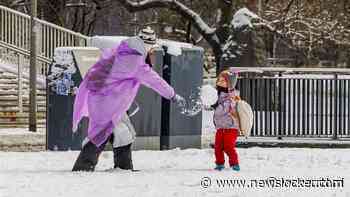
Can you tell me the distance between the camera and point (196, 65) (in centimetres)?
1463

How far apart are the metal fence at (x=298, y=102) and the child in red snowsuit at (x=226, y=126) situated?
16.7 feet

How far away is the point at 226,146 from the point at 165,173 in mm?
1151

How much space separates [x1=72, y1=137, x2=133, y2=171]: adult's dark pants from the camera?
32.0 feet

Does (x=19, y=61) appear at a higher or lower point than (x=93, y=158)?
higher

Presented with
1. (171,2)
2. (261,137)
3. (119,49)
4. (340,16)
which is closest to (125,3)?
(171,2)

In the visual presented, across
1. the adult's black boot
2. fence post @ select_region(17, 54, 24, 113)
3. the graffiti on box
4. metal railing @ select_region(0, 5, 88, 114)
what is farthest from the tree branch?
the adult's black boot

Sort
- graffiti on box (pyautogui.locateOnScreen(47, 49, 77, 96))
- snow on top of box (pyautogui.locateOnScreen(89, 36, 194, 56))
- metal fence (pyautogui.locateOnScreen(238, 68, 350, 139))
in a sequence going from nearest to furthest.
A: snow on top of box (pyautogui.locateOnScreen(89, 36, 194, 56)) < graffiti on box (pyautogui.locateOnScreen(47, 49, 77, 96)) < metal fence (pyautogui.locateOnScreen(238, 68, 350, 139))

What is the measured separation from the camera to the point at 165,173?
9.45 m

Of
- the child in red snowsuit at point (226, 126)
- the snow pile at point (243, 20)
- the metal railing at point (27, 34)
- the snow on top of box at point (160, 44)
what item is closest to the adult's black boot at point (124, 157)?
the child in red snowsuit at point (226, 126)

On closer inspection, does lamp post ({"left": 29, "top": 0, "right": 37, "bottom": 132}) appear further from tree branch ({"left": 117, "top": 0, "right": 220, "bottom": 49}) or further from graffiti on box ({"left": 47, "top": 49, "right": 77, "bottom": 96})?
tree branch ({"left": 117, "top": 0, "right": 220, "bottom": 49})

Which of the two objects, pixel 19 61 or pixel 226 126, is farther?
pixel 19 61

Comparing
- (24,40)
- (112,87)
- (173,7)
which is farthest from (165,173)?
(173,7)

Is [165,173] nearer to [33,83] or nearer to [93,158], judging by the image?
[93,158]

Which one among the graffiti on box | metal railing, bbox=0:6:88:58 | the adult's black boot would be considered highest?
metal railing, bbox=0:6:88:58
